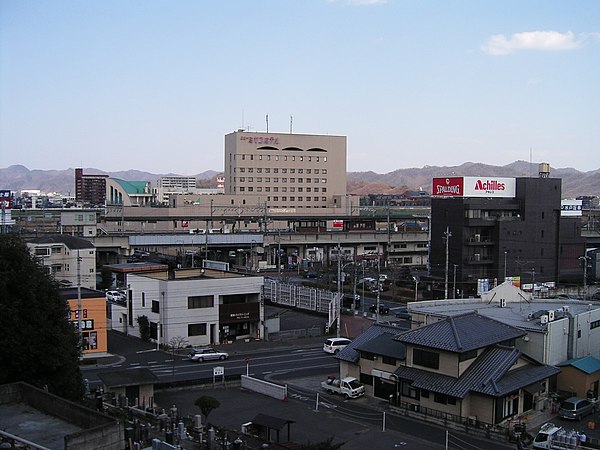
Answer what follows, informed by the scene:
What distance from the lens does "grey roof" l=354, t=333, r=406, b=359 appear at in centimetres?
1596

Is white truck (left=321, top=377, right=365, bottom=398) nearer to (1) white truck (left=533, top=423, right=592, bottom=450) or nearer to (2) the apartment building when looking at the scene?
(1) white truck (left=533, top=423, right=592, bottom=450)

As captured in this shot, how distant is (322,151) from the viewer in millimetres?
73188

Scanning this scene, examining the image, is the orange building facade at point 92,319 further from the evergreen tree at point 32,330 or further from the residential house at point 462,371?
the residential house at point 462,371

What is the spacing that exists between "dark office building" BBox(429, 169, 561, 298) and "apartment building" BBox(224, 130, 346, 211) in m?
37.3

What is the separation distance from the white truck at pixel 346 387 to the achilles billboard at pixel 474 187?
1802cm

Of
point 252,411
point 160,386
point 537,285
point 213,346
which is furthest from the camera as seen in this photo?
point 537,285

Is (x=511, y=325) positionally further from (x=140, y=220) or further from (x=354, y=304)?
(x=140, y=220)

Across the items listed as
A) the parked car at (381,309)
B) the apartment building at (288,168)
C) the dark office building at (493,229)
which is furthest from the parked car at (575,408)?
the apartment building at (288,168)

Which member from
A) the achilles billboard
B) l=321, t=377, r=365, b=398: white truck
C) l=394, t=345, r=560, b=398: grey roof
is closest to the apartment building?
the achilles billboard

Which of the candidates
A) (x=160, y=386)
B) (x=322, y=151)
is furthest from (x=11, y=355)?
(x=322, y=151)

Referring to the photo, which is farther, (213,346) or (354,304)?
(354,304)

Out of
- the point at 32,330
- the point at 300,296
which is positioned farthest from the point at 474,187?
the point at 32,330

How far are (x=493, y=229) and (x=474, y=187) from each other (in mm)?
2380

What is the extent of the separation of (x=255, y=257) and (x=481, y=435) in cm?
3371
